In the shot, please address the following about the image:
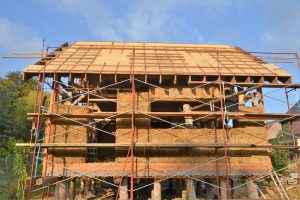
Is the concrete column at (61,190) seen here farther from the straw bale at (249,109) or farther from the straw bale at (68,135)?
the straw bale at (249,109)

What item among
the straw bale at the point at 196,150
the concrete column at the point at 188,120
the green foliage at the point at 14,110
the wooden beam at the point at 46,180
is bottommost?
the wooden beam at the point at 46,180

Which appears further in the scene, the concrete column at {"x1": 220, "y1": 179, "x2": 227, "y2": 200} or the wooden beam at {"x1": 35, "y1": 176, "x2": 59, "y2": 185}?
the concrete column at {"x1": 220, "y1": 179, "x2": 227, "y2": 200}

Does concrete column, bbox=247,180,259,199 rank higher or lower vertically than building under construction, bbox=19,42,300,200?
lower

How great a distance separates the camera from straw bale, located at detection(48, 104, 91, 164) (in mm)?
11422

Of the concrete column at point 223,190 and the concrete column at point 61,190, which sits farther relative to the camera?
the concrete column at point 223,190

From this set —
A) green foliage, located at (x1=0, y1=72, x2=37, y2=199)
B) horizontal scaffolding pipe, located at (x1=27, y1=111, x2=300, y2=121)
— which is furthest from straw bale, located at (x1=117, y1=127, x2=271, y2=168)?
green foliage, located at (x1=0, y1=72, x2=37, y2=199)

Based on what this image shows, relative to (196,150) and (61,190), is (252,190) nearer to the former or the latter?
(196,150)

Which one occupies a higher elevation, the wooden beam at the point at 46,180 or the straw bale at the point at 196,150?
the straw bale at the point at 196,150

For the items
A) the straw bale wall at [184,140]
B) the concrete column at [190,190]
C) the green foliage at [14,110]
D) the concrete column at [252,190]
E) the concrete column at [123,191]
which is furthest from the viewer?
the green foliage at [14,110]

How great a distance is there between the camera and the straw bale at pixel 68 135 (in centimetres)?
1142

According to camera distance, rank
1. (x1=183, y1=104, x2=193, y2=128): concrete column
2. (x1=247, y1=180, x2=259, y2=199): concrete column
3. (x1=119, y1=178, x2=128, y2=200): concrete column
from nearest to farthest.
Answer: (x1=119, y1=178, x2=128, y2=200): concrete column → (x1=247, y1=180, x2=259, y2=199): concrete column → (x1=183, y1=104, x2=193, y2=128): concrete column

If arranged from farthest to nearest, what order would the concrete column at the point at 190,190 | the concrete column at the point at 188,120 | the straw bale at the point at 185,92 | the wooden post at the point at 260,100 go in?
the wooden post at the point at 260,100
the straw bale at the point at 185,92
the concrete column at the point at 188,120
the concrete column at the point at 190,190

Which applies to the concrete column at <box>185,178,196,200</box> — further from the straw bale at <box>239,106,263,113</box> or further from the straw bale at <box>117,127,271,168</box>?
the straw bale at <box>239,106,263,113</box>

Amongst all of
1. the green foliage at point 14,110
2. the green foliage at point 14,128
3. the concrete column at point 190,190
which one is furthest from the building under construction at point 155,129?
the green foliage at point 14,110
